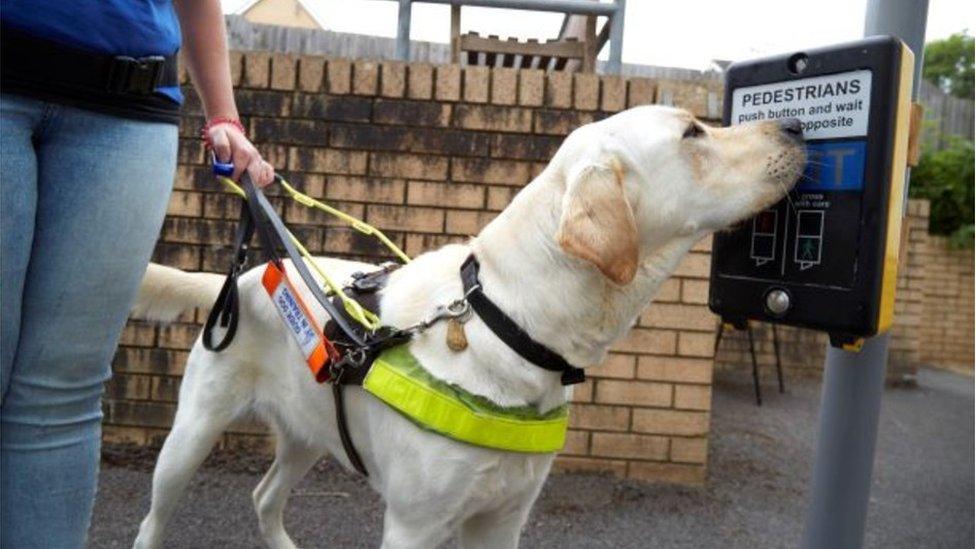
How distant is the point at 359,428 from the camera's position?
89.2 inches

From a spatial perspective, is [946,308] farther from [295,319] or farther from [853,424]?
[295,319]

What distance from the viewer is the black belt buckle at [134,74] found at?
5.17ft

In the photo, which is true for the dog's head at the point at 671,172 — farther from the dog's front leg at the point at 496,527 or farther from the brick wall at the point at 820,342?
the brick wall at the point at 820,342

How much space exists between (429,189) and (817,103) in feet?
7.70

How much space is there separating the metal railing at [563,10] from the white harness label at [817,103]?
2.09 meters

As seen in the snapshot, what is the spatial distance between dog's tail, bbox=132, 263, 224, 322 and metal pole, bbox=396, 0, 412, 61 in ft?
5.79

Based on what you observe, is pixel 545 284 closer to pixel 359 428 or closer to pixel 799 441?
pixel 359 428

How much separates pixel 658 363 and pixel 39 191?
9.94ft

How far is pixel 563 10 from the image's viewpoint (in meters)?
4.07

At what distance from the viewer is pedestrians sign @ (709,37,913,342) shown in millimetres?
1732

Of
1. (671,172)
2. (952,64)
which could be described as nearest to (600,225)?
(671,172)

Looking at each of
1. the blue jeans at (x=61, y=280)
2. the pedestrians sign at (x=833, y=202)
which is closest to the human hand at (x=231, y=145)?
the blue jeans at (x=61, y=280)

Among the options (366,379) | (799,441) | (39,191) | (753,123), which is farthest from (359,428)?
(799,441)

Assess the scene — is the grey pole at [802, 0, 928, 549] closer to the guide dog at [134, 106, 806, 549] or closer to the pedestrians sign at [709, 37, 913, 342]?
the pedestrians sign at [709, 37, 913, 342]
